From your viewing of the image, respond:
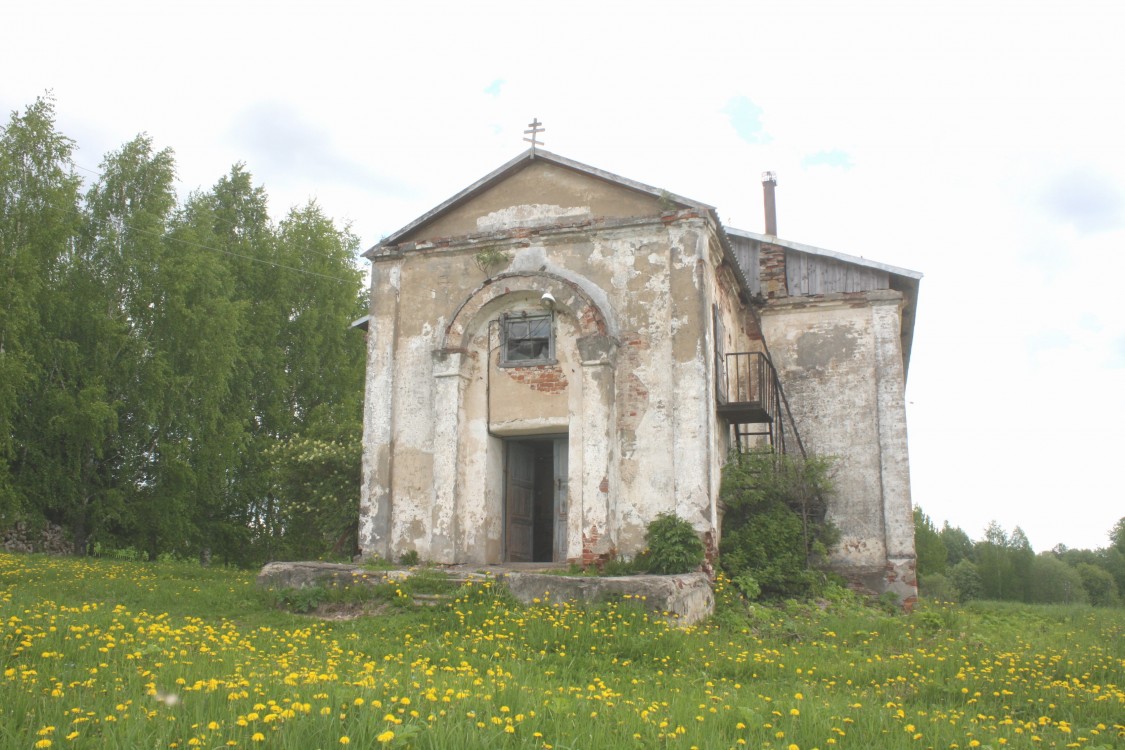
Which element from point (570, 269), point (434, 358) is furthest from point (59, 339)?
point (570, 269)

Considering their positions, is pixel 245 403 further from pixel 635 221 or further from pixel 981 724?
pixel 981 724

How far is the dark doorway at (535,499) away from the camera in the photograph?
48.4 feet

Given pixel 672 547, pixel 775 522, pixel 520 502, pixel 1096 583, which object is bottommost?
pixel 1096 583

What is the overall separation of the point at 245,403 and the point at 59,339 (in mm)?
5579

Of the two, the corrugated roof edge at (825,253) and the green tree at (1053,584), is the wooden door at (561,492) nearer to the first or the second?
the corrugated roof edge at (825,253)

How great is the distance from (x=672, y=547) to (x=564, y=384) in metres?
→ 3.04

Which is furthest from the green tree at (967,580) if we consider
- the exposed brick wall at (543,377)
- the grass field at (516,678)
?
the exposed brick wall at (543,377)

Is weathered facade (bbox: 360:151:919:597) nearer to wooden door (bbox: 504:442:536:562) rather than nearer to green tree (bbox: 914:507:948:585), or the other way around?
wooden door (bbox: 504:442:536:562)

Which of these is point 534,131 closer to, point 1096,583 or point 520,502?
point 520,502

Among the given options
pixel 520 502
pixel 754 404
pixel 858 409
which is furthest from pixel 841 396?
pixel 520 502

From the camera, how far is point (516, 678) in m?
7.44

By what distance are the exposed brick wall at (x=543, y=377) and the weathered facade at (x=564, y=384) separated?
22mm

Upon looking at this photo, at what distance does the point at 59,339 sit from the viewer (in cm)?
2217

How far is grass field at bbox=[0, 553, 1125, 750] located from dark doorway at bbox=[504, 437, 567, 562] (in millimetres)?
3064
